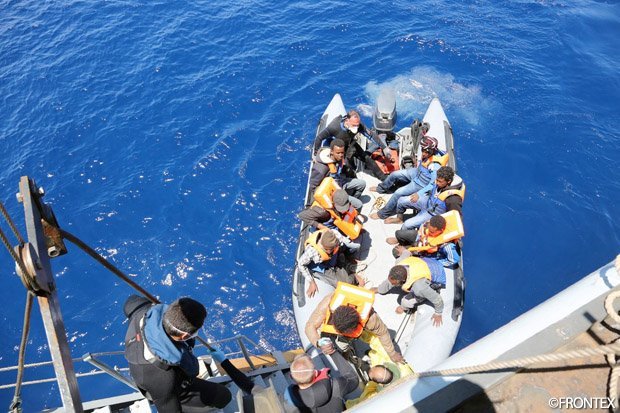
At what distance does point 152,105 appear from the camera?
11938 mm

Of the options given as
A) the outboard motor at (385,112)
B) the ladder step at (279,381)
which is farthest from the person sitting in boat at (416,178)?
the ladder step at (279,381)

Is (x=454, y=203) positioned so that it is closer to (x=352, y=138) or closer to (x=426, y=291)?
(x=426, y=291)

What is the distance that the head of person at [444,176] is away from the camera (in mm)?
6223

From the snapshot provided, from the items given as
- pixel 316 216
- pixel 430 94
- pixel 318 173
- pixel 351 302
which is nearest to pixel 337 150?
pixel 318 173

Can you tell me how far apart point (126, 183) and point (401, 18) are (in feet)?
40.4

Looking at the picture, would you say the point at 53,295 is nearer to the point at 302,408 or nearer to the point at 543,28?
the point at 302,408

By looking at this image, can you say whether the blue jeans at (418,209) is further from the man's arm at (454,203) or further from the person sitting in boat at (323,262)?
the person sitting in boat at (323,262)

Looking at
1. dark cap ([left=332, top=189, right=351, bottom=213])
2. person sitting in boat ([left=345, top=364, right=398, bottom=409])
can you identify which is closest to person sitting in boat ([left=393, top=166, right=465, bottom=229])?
dark cap ([left=332, top=189, right=351, bottom=213])

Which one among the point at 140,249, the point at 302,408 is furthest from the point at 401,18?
the point at 302,408

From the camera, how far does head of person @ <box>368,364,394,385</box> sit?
4125 mm

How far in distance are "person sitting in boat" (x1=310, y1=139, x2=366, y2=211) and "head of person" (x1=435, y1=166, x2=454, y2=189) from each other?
1.59 m

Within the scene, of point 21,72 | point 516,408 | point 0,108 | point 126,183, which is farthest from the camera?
point 21,72

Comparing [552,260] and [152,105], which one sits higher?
[152,105]

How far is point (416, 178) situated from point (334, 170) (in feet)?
4.79
